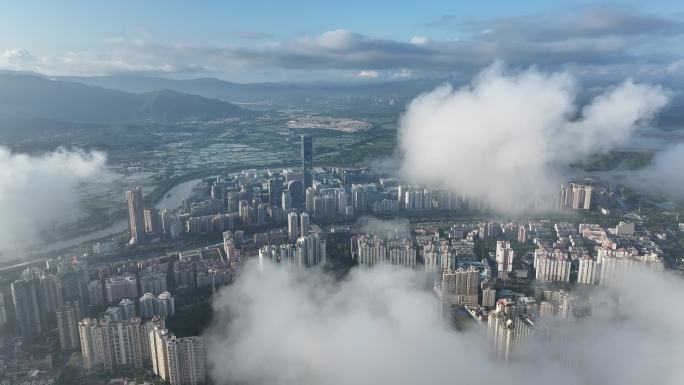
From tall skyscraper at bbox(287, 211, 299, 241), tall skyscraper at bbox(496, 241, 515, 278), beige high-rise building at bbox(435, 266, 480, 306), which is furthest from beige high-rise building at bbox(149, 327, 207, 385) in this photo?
tall skyscraper at bbox(496, 241, 515, 278)

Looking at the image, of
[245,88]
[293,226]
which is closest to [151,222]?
[293,226]

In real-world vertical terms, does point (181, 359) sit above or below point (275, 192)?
below

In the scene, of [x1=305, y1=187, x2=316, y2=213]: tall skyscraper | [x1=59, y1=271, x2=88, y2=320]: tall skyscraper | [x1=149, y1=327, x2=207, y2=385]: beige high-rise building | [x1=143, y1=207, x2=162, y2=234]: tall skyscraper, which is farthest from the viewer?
[x1=305, y1=187, x2=316, y2=213]: tall skyscraper

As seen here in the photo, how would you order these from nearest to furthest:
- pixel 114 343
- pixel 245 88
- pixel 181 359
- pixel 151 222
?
pixel 181 359 < pixel 114 343 < pixel 151 222 < pixel 245 88

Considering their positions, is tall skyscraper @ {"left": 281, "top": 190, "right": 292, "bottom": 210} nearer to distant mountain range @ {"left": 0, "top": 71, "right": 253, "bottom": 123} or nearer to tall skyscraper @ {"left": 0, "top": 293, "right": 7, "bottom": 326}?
tall skyscraper @ {"left": 0, "top": 293, "right": 7, "bottom": 326}

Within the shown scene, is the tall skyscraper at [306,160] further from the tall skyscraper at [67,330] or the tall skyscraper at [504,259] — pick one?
the tall skyscraper at [67,330]

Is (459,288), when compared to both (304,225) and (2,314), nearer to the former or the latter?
(304,225)

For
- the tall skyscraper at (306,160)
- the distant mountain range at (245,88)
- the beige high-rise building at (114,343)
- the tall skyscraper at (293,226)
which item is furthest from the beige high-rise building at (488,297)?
the distant mountain range at (245,88)

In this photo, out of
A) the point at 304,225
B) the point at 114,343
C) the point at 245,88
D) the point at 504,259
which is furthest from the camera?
the point at 245,88
